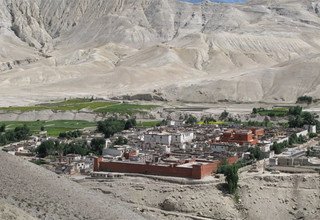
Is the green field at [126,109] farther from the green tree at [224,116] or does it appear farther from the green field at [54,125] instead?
the green tree at [224,116]

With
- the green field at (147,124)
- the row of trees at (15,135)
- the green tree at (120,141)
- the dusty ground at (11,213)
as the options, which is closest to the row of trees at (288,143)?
the green tree at (120,141)

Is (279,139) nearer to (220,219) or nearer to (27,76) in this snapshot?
(220,219)

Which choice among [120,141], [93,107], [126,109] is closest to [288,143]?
[120,141]

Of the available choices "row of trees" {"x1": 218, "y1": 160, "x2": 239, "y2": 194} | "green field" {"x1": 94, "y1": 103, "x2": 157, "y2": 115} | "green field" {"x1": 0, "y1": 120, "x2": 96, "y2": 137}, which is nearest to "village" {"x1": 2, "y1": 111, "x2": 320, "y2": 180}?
"row of trees" {"x1": 218, "y1": 160, "x2": 239, "y2": 194}

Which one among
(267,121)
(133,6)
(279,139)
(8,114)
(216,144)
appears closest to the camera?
(216,144)

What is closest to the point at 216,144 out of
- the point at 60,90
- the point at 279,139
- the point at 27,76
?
the point at 279,139

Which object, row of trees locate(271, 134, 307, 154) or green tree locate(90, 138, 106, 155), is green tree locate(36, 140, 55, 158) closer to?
green tree locate(90, 138, 106, 155)
